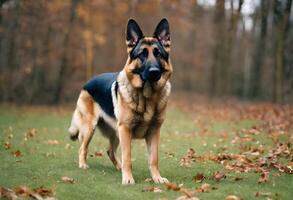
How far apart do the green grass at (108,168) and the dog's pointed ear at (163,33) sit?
236 cm

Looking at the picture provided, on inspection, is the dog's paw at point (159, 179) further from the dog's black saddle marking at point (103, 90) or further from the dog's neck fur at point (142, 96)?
the dog's black saddle marking at point (103, 90)

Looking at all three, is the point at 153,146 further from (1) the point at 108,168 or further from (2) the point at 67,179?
(1) the point at 108,168

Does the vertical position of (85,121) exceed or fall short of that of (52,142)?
it exceeds it

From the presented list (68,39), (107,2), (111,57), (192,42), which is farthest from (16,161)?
(192,42)

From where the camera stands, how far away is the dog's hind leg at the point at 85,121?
32.7ft

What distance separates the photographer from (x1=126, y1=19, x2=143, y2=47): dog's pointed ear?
8.41 m

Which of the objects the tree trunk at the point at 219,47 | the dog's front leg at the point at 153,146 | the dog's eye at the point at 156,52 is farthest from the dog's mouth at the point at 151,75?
the tree trunk at the point at 219,47

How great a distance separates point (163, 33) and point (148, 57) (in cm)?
71

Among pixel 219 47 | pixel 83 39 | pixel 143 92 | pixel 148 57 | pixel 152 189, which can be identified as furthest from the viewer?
pixel 219 47

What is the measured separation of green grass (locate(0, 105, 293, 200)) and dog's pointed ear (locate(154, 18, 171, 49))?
236 cm

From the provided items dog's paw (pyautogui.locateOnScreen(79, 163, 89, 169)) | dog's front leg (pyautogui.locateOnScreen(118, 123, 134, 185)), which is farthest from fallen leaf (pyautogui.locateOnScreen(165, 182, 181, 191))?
dog's paw (pyautogui.locateOnScreen(79, 163, 89, 169))

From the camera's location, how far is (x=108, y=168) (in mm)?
10078

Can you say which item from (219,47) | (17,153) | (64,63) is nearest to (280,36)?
(219,47)

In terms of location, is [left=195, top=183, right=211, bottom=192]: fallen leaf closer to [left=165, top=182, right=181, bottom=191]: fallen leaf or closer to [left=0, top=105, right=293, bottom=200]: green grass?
[left=0, top=105, right=293, bottom=200]: green grass
